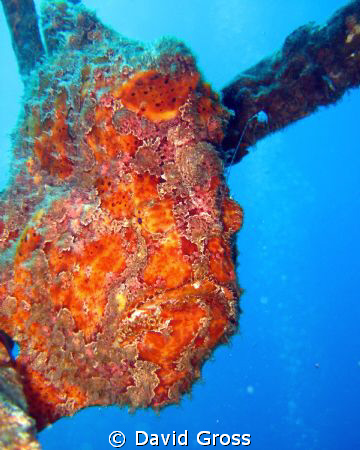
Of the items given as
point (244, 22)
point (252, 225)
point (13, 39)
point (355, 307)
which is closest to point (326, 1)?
point (244, 22)

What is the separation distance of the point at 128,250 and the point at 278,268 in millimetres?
90119

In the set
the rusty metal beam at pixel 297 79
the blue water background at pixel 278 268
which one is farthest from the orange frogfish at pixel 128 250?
the blue water background at pixel 278 268

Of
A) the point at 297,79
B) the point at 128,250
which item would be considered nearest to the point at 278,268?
the point at 297,79

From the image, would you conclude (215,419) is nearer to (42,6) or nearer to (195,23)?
(42,6)

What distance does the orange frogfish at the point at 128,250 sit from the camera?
3.15 meters

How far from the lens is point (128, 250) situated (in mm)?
3295

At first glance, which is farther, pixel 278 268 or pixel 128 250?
pixel 278 268

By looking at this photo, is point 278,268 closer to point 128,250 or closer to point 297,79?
point 297,79

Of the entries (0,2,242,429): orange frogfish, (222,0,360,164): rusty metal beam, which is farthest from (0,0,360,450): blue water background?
(0,2,242,429): orange frogfish

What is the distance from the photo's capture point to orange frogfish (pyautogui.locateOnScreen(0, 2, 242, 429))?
3.15m

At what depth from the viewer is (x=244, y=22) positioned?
100 m

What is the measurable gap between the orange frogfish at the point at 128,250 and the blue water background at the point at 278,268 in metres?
53.7

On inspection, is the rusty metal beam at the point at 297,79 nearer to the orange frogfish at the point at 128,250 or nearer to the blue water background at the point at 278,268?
the orange frogfish at the point at 128,250

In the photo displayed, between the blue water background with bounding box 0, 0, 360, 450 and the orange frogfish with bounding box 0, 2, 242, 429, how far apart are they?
5372 centimetres
